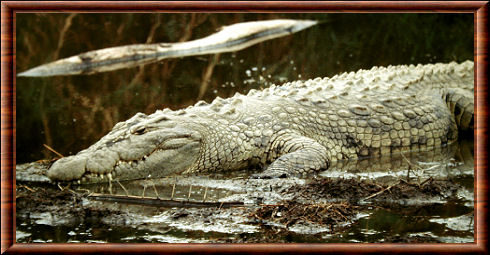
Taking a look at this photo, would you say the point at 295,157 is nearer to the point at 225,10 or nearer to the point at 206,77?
the point at 206,77

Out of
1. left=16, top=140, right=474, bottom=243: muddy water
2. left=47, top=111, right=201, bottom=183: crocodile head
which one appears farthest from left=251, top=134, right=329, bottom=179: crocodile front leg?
left=47, top=111, right=201, bottom=183: crocodile head

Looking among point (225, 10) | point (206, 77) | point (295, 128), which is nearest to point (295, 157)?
point (295, 128)

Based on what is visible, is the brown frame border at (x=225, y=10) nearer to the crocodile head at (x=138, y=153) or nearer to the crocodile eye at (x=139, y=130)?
the crocodile head at (x=138, y=153)

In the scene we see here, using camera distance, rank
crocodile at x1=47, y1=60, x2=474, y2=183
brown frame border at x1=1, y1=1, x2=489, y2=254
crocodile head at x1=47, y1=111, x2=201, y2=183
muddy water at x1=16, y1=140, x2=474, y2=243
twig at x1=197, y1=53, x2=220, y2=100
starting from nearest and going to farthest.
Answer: brown frame border at x1=1, y1=1, x2=489, y2=254
muddy water at x1=16, y1=140, x2=474, y2=243
crocodile head at x1=47, y1=111, x2=201, y2=183
crocodile at x1=47, y1=60, x2=474, y2=183
twig at x1=197, y1=53, x2=220, y2=100

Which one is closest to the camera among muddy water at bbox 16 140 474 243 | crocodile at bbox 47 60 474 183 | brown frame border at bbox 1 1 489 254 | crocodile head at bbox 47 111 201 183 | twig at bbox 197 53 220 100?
brown frame border at bbox 1 1 489 254

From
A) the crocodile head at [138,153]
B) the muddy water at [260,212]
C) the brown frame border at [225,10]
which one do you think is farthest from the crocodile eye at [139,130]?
the brown frame border at [225,10]

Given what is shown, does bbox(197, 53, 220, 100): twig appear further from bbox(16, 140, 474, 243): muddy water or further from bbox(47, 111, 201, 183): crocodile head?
bbox(16, 140, 474, 243): muddy water

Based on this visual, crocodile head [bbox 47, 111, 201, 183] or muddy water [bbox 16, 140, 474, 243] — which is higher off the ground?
crocodile head [bbox 47, 111, 201, 183]
